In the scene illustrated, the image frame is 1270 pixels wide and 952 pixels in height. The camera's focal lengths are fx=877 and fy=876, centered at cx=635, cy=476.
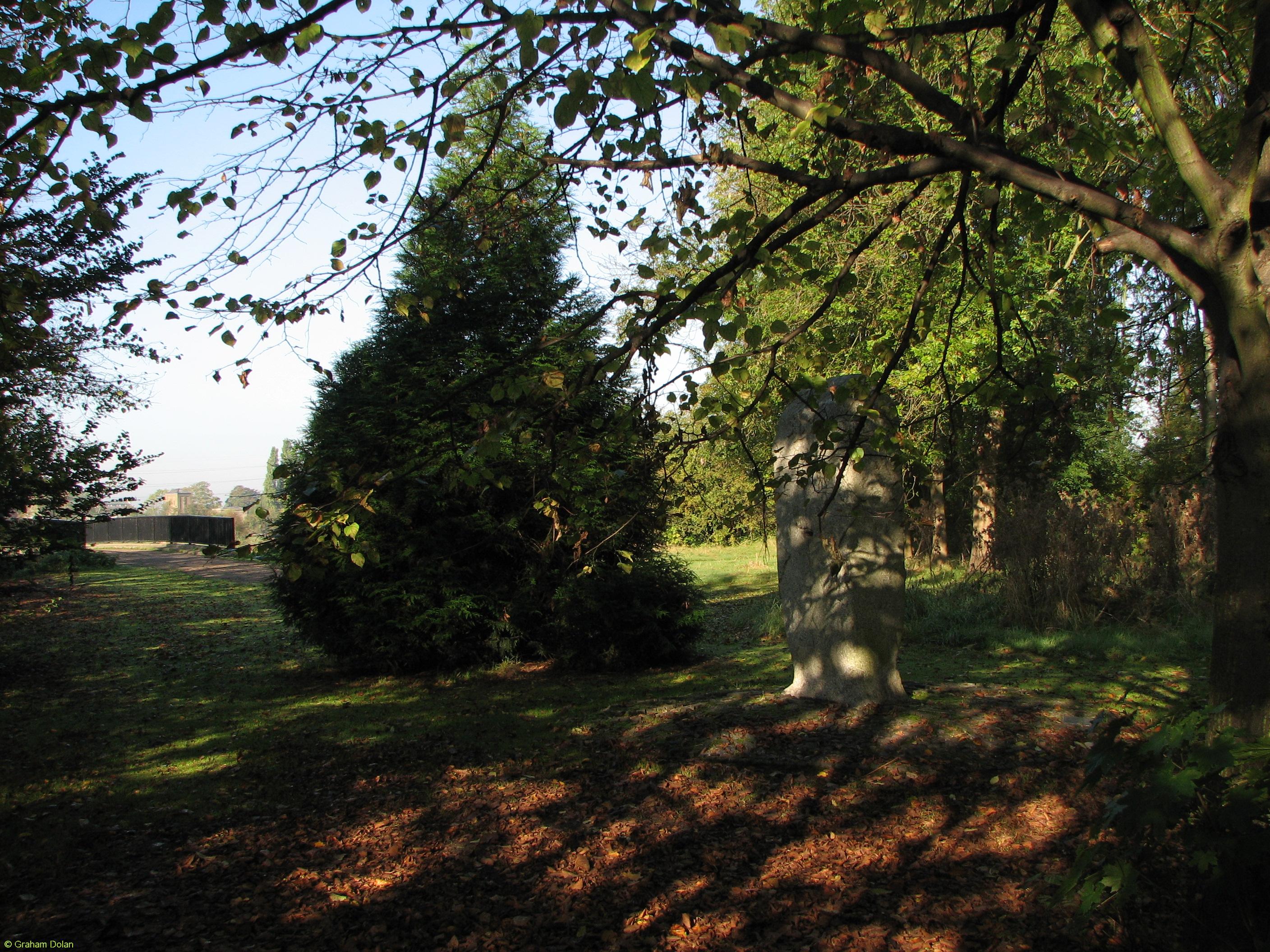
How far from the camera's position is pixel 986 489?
18.1m

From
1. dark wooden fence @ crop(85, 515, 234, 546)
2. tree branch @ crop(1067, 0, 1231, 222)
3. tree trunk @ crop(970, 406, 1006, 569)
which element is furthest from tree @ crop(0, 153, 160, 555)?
dark wooden fence @ crop(85, 515, 234, 546)

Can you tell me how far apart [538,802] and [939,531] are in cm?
1764

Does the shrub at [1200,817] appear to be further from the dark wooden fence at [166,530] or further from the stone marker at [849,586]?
the dark wooden fence at [166,530]

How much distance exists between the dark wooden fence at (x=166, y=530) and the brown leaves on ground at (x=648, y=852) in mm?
38159

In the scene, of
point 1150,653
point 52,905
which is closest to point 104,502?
point 52,905

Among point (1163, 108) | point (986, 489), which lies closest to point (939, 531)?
point (986, 489)

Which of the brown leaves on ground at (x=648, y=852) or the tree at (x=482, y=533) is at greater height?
the tree at (x=482, y=533)

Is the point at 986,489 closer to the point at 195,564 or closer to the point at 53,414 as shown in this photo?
the point at 53,414

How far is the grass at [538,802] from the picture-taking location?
388cm

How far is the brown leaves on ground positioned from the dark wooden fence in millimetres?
38159

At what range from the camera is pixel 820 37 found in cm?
350

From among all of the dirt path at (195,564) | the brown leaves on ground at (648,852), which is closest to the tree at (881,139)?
the brown leaves on ground at (648,852)

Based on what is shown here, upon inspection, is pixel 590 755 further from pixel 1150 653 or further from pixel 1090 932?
pixel 1150 653

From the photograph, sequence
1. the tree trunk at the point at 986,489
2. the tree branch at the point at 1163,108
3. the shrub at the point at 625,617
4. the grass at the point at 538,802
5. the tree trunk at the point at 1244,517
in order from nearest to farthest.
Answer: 1. the tree trunk at the point at 1244,517
2. the tree branch at the point at 1163,108
3. the grass at the point at 538,802
4. the shrub at the point at 625,617
5. the tree trunk at the point at 986,489
